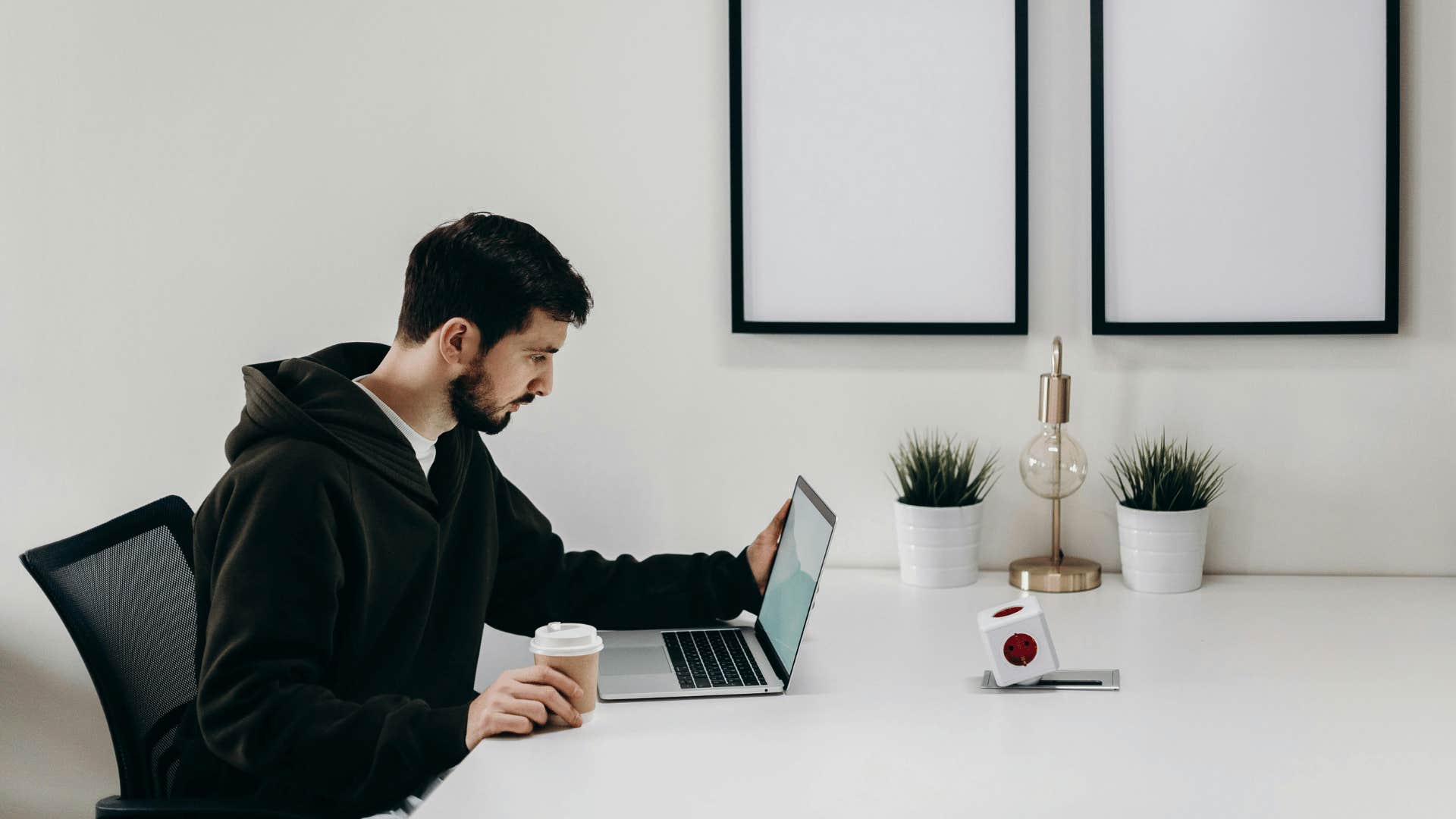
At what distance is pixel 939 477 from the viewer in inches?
68.2

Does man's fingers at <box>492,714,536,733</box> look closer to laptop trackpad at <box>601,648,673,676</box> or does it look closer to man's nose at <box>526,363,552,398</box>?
laptop trackpad at <box>601,648,673,676</box>

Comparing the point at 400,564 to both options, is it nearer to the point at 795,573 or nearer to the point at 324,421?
the point at 324,421

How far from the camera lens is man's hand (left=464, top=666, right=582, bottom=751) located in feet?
3.58

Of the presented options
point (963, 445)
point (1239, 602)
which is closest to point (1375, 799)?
point (1239, 602)

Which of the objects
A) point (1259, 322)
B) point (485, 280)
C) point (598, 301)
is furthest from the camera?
point (598, 301)

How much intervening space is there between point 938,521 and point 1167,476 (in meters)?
0.35

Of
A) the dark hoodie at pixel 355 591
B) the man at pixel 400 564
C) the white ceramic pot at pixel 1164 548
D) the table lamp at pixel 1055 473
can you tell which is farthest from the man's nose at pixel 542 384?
the white ceramic pot at pixel 1164 548

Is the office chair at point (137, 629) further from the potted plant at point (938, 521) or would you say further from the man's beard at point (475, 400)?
the potted plant at point (938, 521)

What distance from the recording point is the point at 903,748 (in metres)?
1.08

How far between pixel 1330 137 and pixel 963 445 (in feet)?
2.43

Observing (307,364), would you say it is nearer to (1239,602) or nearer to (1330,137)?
(1239,602)

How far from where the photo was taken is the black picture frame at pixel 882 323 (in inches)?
69.6

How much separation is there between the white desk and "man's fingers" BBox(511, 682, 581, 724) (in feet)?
0.10

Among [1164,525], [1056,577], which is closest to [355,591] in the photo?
[1056,577]
